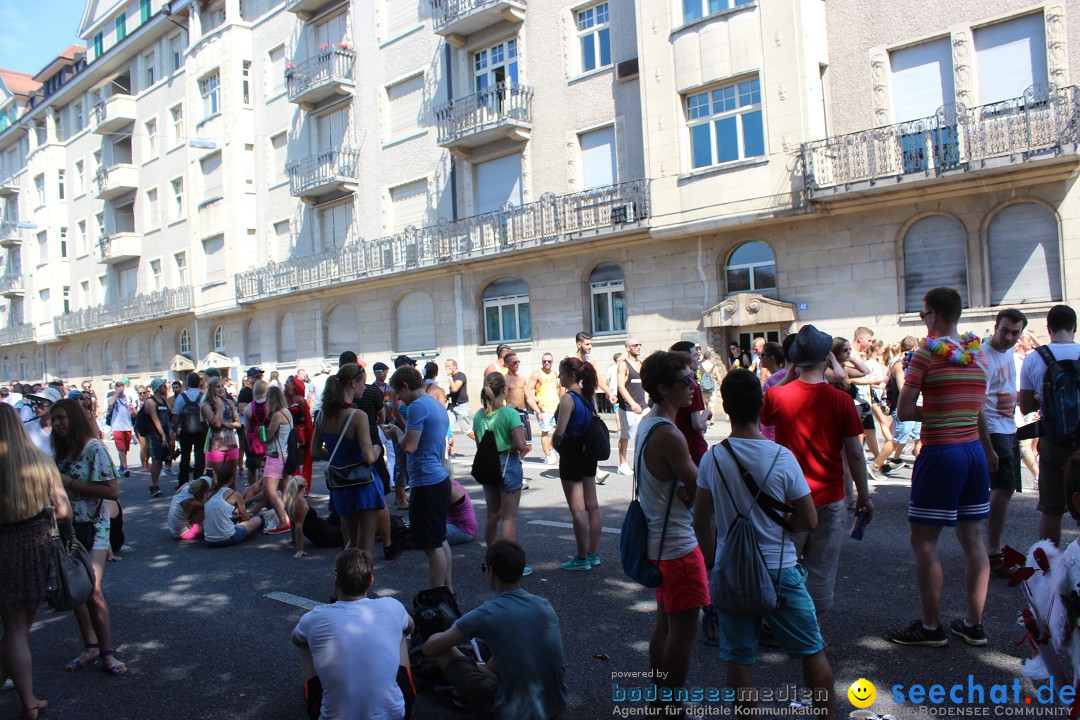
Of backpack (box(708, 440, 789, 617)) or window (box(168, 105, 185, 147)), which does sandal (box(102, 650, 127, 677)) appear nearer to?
backpack (box(708, 440, 789, 617))

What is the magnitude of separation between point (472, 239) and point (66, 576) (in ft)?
64.5

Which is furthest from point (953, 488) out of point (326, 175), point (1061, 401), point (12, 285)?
point (12, 285)

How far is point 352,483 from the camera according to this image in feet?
19.6

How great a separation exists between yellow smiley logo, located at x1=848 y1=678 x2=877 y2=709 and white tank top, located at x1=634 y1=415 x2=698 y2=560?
3.83ft

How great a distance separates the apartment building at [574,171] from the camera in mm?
15195

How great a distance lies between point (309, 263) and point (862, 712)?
27.8 metres

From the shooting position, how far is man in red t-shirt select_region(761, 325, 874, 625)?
13.6 feet

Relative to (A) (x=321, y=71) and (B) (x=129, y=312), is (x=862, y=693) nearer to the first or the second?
(A) (x=321, y=71)

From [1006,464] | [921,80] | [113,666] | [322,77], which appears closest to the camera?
[113,666]

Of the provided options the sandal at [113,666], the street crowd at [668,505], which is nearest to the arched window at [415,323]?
the street crowd at [668,505]

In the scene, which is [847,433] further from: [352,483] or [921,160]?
[921,160]

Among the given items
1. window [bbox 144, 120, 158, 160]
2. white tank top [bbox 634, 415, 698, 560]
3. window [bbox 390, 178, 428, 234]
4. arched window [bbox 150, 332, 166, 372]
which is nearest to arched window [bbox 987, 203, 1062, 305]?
white tank top [bbox 634, 415, 698, 560]

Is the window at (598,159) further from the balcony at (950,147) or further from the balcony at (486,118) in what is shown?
the balcony at (950,147)

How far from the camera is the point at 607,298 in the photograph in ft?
68.8
